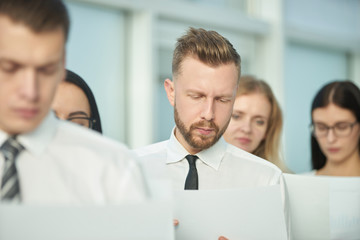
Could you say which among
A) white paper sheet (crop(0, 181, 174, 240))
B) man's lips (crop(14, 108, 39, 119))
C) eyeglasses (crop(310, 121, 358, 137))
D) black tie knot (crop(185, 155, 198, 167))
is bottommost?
white paper sheet (crop(0, 181, 174, 240))

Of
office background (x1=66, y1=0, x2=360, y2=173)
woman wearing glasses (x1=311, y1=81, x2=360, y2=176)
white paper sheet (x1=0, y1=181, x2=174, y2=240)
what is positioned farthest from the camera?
office background (x1=66, y1=0, x2=360, y2=173)

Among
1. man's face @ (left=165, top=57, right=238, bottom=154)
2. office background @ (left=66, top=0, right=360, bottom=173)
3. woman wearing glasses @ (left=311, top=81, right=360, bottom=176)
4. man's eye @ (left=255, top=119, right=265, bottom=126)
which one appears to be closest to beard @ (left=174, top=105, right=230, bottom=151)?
man's face @ (left=165, top=57, right=238, bottom=154)

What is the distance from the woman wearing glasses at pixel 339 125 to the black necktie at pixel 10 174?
1665 mm

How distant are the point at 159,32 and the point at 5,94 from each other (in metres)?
3.33

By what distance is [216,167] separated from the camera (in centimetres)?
143

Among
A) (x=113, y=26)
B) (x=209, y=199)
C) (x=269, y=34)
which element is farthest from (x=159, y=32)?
(x=209, y=199)

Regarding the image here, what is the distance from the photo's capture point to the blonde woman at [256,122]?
1.94 metres

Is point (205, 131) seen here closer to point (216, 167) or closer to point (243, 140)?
point (216, 167)

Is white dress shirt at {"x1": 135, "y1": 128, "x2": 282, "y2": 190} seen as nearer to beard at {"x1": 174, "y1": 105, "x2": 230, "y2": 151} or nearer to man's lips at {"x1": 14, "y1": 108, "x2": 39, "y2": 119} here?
beard at {"x1": 174, "y1": 105, "x2": 230, "y2": 151}

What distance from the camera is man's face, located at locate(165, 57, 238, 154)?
129cm

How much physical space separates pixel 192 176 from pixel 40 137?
578 mm

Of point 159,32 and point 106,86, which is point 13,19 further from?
point 159,32

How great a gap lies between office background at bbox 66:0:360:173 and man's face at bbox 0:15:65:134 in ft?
6.42

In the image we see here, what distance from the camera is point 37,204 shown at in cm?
86
